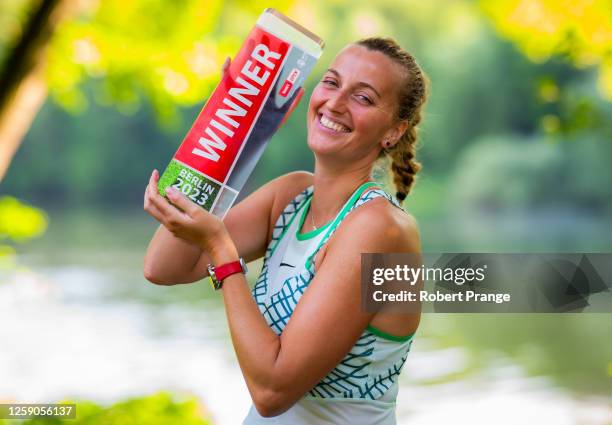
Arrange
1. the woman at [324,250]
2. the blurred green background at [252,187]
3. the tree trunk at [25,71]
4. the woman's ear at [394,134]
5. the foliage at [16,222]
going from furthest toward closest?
the blurred green background at [252,187] < the foliage at [16,222] < the tree trunk at [25,71] < the woman's ear at [394,134] < the woman at [324,250]

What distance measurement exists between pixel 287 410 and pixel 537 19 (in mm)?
3594

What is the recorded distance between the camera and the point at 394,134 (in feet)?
5.41

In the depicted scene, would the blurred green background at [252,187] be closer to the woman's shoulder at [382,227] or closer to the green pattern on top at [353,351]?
the woman's shoulder at [382,227]

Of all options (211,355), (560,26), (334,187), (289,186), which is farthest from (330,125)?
(211,355)

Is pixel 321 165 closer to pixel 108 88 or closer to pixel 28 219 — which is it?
pixel 28 219

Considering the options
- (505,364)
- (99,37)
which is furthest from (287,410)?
(505,364)

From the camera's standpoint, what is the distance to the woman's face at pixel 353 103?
60.7 inches

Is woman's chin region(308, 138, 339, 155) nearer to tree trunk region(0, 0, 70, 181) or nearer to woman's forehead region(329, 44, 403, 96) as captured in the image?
woman's forehead region(329, 44, 403, 96)

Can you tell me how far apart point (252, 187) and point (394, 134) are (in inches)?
703

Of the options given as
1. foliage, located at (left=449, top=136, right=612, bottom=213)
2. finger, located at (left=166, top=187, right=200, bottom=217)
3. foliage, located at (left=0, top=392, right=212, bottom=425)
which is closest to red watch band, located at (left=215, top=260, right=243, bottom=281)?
finger, located at (left=166, top=187, right=200, bottom=217)

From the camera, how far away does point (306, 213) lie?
1636 mm

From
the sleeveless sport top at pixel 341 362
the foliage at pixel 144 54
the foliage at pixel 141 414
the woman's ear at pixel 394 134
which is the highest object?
the foliage at pixel 144 54

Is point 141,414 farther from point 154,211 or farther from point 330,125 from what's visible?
point 330,125

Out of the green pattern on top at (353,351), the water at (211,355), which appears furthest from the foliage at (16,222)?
the green pattern on top at (353,351)
